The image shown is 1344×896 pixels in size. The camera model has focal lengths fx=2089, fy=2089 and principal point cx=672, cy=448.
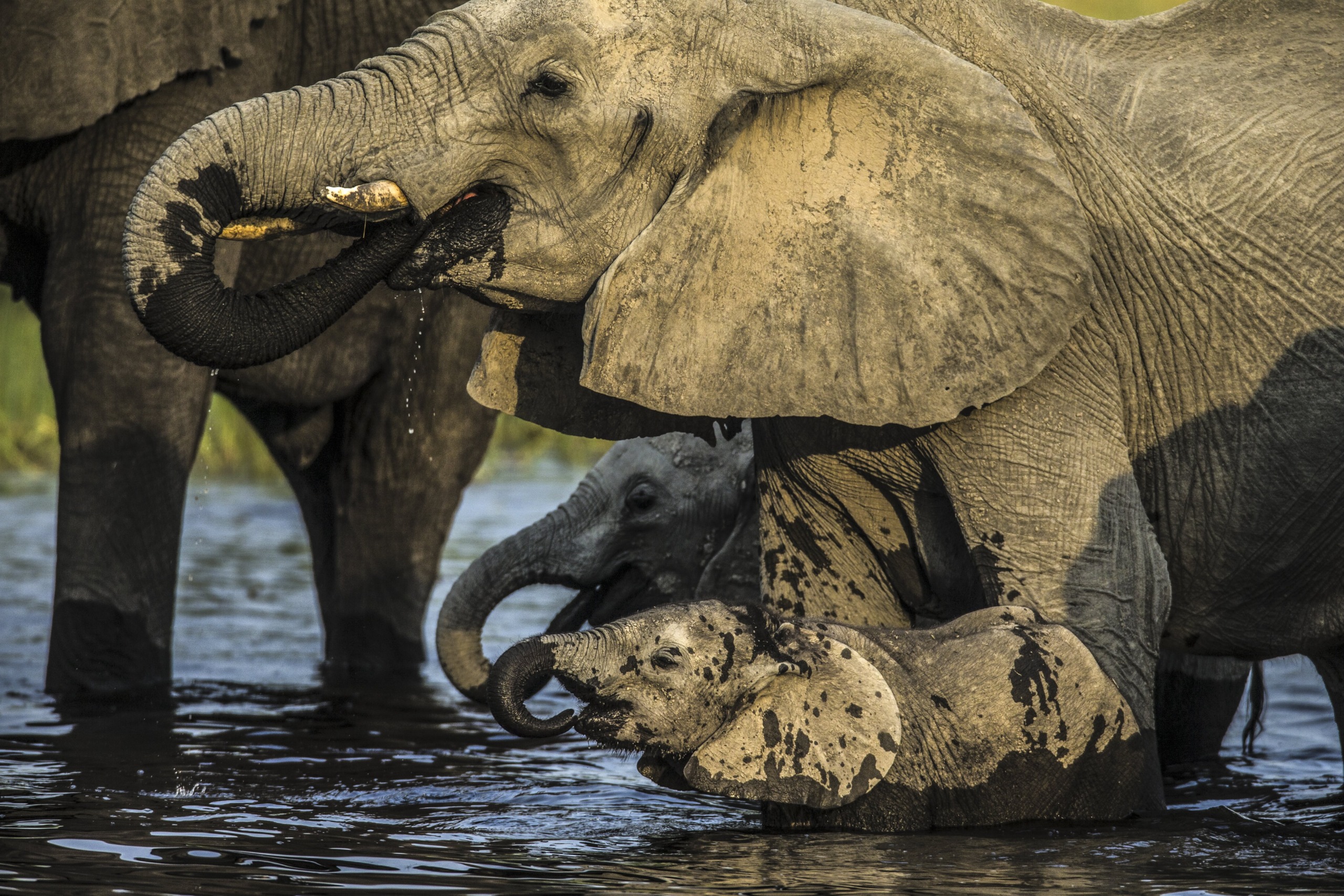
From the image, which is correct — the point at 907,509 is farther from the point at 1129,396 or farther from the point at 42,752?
the point at 42,752

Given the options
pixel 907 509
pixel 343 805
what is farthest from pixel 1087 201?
pixel 343 805

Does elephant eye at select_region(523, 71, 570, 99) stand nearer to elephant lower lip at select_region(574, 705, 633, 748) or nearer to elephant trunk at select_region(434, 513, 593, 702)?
elephant lower lip at select_region(574, 705, 633, 748)

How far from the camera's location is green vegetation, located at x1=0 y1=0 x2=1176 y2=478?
12.8m

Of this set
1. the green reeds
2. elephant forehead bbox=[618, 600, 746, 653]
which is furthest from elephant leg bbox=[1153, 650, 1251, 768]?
the green reeds

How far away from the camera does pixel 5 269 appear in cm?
615

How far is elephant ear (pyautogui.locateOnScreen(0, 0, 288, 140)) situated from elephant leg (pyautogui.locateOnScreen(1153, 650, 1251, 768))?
10.5ft

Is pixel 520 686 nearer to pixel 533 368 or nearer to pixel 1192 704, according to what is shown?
pixel 533 368

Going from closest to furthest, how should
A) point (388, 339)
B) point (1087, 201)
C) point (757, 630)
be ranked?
point (757, 630), point (1087, 201), point (388, 339)

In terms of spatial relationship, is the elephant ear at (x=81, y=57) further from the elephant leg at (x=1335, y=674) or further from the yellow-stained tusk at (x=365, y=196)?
the elephant leg at (x=1335, y=674)

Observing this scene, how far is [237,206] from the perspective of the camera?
3.86 m

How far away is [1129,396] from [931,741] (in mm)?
864

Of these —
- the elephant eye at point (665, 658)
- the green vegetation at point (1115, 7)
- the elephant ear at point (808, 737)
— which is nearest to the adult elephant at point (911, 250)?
the elephant ear at point (808, 737)

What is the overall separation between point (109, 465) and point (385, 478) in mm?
1630

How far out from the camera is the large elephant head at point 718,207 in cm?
393
